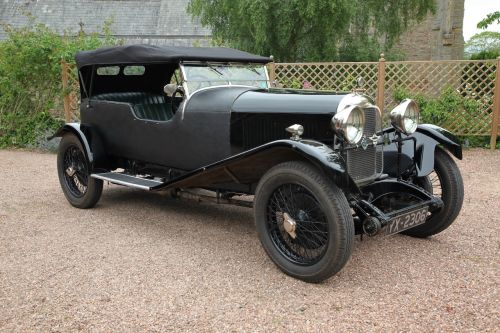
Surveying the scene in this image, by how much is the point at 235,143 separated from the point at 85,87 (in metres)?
2.41

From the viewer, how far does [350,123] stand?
321 centimetres

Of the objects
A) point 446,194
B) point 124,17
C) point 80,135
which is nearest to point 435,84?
point 446,194

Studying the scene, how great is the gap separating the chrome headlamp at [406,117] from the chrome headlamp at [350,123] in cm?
65

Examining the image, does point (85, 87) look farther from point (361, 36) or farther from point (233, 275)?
point (361, 36)

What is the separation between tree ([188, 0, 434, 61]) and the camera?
11.1 m

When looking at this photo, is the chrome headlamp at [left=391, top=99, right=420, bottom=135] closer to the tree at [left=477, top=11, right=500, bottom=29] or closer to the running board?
the running board

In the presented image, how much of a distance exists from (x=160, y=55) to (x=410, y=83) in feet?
20.8

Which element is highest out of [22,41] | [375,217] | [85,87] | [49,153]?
[22,41]

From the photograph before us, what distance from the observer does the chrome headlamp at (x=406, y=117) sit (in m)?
3.79

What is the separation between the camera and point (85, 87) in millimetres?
5395

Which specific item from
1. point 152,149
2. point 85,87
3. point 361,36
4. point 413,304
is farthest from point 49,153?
point 361,36

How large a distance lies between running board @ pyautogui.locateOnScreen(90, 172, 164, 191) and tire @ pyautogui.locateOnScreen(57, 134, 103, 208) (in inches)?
8.9

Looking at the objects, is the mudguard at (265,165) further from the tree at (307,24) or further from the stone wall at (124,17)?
the stone wall at (124,17)

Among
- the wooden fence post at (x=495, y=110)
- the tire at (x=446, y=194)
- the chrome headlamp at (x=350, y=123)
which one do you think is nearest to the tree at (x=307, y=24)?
the wooden fence post at (x=495, y=110)
